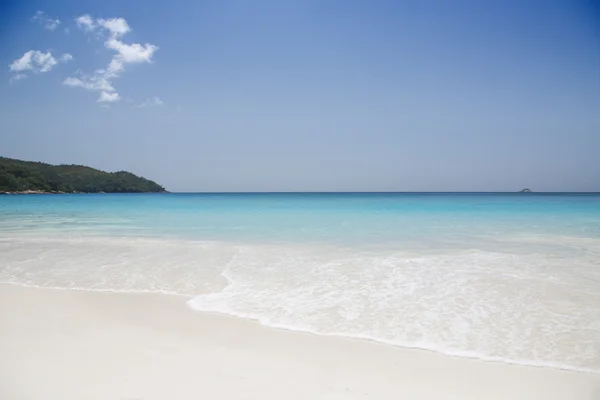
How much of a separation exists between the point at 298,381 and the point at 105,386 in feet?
5.34

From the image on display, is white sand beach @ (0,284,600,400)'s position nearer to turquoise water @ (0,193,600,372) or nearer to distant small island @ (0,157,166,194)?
turquoise water @ (0,193,600,372)

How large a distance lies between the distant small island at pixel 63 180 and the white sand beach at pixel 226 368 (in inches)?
3757

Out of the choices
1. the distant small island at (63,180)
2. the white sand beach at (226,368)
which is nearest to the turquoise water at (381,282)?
the white sand beach at (226,368)

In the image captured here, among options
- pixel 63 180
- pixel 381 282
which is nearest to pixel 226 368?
pixel 381 282

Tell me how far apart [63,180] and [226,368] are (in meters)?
115

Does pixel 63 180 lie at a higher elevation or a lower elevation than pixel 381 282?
higher

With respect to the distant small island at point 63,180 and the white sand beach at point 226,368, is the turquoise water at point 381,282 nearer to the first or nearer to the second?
the white sand beach at point 226,368

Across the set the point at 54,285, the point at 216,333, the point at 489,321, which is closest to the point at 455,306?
the point at 489,321

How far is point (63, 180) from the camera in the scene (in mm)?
97500

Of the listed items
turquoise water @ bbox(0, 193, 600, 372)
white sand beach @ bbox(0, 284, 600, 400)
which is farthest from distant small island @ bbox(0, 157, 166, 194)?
white sand beach @ bbox(0, 284, 600, 400)

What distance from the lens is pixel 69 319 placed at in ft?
15.0

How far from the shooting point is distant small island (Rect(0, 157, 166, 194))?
7881 cm

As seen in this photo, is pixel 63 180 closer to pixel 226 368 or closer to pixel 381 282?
pixel 381 282

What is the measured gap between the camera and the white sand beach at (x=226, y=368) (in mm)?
2889
